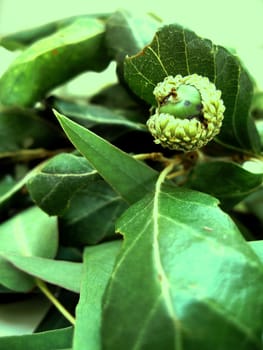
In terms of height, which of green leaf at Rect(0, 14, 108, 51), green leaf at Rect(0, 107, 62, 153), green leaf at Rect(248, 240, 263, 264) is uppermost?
green leaf at Rect(0, 14, 108, 51)

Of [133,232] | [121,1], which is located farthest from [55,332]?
[121,1]

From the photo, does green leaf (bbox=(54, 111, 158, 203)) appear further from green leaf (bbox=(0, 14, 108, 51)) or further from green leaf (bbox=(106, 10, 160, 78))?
green leaf (bbox=(0, 14, 108, 51))

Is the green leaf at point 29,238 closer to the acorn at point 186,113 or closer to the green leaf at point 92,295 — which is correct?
the green leaf at point 92,295

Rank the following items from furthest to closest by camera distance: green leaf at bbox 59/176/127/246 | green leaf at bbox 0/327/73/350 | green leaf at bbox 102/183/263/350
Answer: green leaf at bbox 59/176/127/246
green leaf at bbox 0/327/73/350
green leaf at bbox 102/183/263/350

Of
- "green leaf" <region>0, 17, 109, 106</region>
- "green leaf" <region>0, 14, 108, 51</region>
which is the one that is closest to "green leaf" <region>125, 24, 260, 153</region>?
"green leaf" <region>0, 17, 109, 106</region>

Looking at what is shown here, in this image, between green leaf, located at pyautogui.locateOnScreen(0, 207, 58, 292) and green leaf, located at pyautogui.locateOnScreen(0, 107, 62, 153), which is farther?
green leaf, located at pyautogui.locateOnScreen(0, 107, 62, 153)
